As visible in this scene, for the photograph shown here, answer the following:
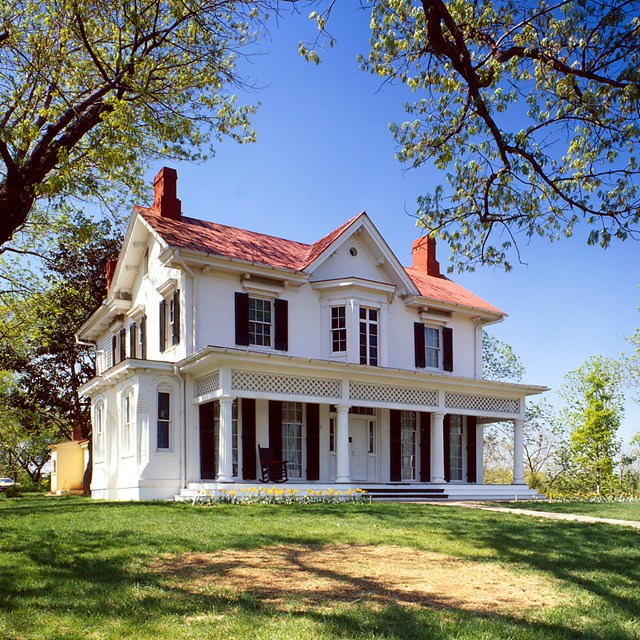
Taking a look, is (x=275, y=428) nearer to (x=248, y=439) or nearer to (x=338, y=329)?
(x=248, y=439)

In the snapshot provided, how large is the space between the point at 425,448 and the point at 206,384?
29.0 ft

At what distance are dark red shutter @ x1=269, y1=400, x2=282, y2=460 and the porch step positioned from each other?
9.16 feet

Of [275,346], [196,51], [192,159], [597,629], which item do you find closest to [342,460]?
[275,346]

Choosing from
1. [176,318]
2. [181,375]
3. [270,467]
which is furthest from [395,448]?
[176,318]

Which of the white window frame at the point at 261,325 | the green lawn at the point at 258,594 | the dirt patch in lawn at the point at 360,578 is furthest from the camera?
the white window frame at the point at 261,325

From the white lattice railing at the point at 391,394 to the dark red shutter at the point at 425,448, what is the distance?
6.98 feet

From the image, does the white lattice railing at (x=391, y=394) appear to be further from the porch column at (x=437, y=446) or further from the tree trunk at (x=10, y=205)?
the tree trunk at (x=10, y=205)

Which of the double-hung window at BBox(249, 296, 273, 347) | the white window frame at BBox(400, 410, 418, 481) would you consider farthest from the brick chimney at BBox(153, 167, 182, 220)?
the white window frame at BBox(400, 410, 418, 481)

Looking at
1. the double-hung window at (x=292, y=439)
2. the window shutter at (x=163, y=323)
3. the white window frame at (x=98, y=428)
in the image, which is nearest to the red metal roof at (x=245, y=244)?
the window shutter at (x=163, y=323)

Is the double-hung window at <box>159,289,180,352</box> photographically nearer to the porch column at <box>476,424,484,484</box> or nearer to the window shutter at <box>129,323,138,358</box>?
the window shutter at <box>129,323,138,358</box>

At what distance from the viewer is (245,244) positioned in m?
21.8

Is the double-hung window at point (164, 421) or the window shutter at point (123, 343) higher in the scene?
the window shutter at point (123, 343)

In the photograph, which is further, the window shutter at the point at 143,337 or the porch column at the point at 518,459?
the porch column at the point at 518,459

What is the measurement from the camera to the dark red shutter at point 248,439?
1934 cm
